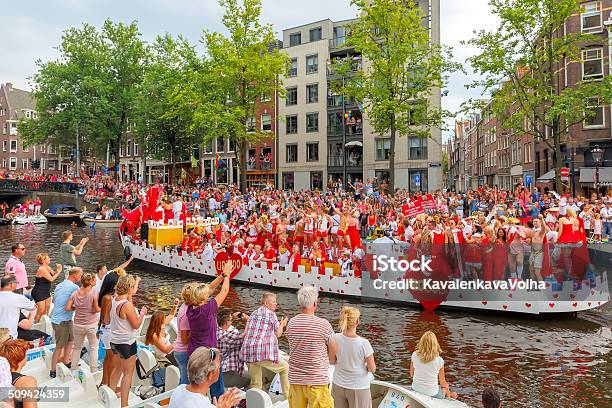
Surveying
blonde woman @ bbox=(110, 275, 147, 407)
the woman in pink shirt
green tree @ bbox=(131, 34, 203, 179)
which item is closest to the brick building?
green tree @ bbox=(131, 34, 203, 179)

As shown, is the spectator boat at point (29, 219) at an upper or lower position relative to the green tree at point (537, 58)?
lower

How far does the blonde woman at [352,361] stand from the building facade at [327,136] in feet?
118

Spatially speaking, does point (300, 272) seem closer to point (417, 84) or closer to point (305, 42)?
point (417, 84)

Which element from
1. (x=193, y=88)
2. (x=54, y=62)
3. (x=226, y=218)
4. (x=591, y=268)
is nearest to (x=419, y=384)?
(x=591, y=268)

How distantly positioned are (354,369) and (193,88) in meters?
34.4

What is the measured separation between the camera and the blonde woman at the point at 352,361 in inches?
204

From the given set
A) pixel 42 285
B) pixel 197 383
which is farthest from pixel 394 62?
pixel 197 383

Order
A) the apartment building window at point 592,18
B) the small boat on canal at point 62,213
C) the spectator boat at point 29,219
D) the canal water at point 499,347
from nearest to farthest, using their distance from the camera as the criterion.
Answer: the canal water at point 499,347
the apartment building window at point 592,18
the spectator boat at point 29,219
the small boat on canal at point 62,213

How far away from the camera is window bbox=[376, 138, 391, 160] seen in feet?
138

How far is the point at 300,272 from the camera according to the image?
15.8 meters

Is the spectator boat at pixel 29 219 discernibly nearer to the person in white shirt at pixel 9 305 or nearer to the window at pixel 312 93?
the window at pixel 312 93

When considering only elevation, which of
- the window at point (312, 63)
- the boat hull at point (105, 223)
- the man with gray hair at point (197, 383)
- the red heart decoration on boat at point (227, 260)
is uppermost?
the window at point (312, 63)

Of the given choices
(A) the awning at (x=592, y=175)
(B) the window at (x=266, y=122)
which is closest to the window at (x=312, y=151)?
(B) the window at (x=266, y=122)

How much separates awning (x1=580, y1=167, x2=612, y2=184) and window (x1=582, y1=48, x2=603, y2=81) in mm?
6371
